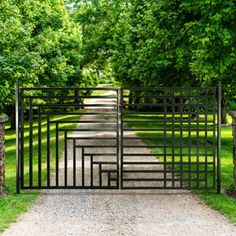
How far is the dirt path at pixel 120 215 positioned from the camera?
7633 millimetres

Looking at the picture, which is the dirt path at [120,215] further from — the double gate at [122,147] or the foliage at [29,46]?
the foliage at [29,46]

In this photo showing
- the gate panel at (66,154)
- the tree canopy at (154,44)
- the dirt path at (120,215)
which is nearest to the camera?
the dirt path at (120,215)

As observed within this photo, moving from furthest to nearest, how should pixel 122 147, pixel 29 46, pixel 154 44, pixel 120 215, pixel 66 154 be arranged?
1. pixel 29 46
2. pixel 154 44
3. pixel 66 154
4. pixel 122 147
5. pixel 120 215

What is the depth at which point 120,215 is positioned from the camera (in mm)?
8648

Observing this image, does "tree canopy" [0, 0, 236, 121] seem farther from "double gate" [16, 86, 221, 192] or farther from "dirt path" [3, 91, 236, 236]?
"dirt path" [3, 91, 236, 236]

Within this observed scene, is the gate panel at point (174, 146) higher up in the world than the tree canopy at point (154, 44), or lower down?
lower down

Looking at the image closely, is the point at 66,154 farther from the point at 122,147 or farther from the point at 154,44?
the point at 154,44

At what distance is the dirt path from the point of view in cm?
763

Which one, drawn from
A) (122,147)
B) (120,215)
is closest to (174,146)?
(122,147)

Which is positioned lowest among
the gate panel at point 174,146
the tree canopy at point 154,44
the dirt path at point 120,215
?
the dirt path at point 120,215

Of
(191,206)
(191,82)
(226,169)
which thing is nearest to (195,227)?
(191,206)

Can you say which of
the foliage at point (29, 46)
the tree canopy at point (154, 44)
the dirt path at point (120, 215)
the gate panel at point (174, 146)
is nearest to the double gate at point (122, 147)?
the gate panel at point (174, 146)

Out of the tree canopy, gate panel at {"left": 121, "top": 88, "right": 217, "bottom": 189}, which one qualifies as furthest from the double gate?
the tree canopy

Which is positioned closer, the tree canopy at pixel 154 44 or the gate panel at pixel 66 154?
the gate panel at pixel 66 154
